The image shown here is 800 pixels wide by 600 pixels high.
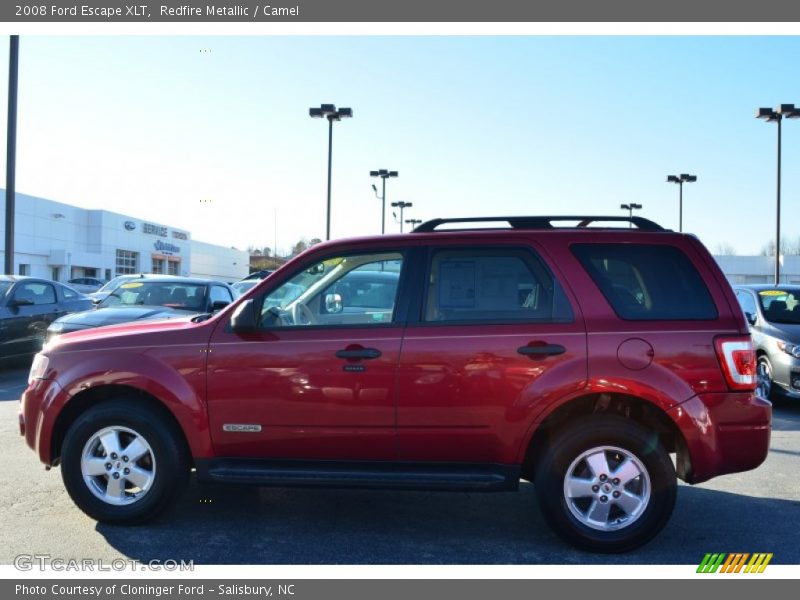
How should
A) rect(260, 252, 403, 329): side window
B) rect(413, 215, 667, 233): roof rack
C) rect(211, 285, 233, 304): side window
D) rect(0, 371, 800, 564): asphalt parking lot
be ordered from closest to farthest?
1. rect(0, 371, 800, 564): asphalt parking lot
2. rect(260, 252, 403, 329): side window
3. rect(413, 215, 667, 233): roof rack
4. rect(211, 285, 233, 304): side window

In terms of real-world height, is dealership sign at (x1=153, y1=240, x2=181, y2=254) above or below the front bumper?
above

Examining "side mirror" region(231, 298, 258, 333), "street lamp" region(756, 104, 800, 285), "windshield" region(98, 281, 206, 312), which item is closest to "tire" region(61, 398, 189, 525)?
"side mirror" region(231, 298, 258, 333)

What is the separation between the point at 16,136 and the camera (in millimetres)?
17719

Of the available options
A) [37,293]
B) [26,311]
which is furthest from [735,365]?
[37,293]

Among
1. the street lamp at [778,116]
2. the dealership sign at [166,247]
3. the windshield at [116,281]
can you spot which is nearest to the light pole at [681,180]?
the street lamp at [778,116]

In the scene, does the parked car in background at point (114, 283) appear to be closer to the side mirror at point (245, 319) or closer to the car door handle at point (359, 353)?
the side mirror at point (245, 319)

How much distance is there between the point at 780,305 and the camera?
10305 millimetres

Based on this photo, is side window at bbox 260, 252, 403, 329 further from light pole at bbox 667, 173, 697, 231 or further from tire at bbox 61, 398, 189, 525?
light pole at bbox 667, 173, 697, 231

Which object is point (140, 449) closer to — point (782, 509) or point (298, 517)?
point (298, 517)

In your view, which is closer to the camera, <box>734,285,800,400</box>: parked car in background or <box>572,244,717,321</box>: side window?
Result: <box>572,244,717,321</box>: side window

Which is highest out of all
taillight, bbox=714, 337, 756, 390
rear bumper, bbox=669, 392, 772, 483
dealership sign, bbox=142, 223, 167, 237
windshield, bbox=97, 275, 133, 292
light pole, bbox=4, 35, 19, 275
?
dealership sign, bbox=142, 223, 167, 237
